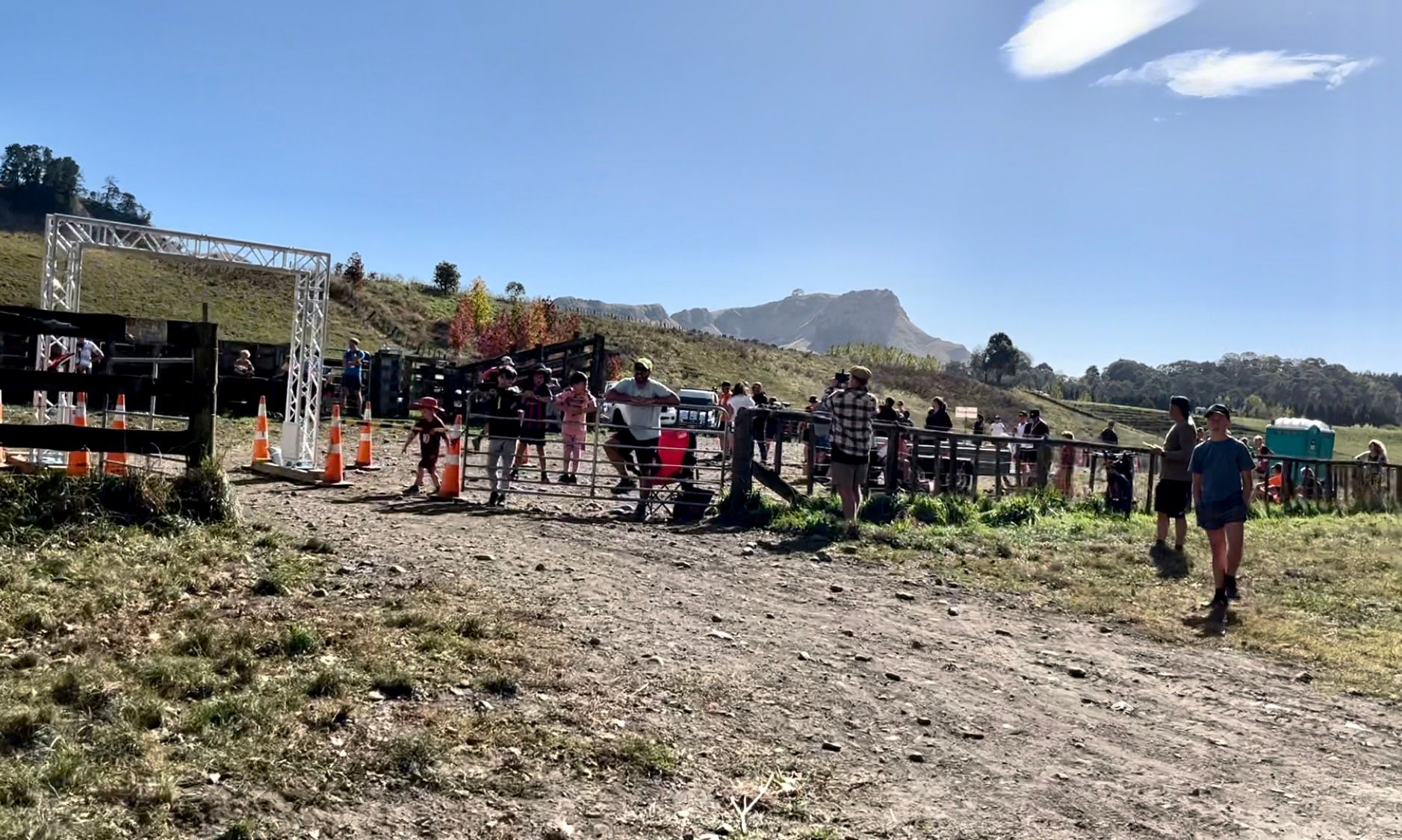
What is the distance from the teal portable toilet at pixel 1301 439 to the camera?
40625mm

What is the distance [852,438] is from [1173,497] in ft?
12.4

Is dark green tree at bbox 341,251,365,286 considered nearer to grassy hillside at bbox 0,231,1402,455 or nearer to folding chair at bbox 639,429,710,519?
grassy hillside at bbox 0,231,1402,455

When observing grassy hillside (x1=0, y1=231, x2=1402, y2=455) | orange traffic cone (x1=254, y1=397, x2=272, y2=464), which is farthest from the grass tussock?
grassy hillside (x1=0, y1=231, x2=1402, y2=455)

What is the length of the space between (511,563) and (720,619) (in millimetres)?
1995

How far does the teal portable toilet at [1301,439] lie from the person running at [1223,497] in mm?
35583

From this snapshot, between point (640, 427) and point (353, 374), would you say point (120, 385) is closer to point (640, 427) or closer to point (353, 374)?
point (640, 427)

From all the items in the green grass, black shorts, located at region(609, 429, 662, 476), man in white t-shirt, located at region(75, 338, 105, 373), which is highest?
man in white t-shirt, located at region(75, 338, 105, 373)

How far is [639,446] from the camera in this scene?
11.8m

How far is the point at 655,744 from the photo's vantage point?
4.34 m

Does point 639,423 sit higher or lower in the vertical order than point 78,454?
higher

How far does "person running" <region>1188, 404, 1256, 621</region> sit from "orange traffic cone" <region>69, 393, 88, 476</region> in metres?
9.20

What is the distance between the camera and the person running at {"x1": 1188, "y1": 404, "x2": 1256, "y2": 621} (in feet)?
28.7

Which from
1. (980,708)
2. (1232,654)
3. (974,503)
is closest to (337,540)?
(980,708)

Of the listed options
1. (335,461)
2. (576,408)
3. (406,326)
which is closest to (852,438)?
(576,408)
